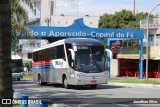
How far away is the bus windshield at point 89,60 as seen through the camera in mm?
24484

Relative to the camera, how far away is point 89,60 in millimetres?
24578

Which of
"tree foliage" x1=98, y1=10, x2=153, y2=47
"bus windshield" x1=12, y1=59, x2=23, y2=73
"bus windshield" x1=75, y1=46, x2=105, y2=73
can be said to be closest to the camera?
"bus windshield" x1=75, y1=46, x2=105, y2=73

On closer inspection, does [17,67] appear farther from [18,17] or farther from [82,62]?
[82,62]

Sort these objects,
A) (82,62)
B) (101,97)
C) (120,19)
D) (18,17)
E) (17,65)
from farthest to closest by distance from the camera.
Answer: (120,19), (17,65), (18,17), (82,62), (101,97)

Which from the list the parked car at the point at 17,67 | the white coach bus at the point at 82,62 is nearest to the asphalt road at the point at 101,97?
the white coach bus at the point at 82,62

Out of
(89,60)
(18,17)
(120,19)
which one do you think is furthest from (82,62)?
(120,19)

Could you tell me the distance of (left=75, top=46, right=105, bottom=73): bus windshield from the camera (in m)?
24.5

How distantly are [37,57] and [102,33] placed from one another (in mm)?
11867

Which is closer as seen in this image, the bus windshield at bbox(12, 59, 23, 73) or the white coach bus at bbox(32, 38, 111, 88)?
the white coach bus at bbox(32, 38, 111, 88)

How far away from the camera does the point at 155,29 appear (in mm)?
59281

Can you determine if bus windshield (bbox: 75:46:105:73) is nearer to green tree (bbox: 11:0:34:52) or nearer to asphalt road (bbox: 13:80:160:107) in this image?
asphalt road (bbox: 13:80:160:107)

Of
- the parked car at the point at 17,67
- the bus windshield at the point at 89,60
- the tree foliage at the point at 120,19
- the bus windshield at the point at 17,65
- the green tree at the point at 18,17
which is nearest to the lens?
the green tree at the point at 18,17

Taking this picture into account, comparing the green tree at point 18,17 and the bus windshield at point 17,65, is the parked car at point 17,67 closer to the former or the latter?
the bus windshield at point 17,65

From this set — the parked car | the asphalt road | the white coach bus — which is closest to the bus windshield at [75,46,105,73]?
the white coach bus
